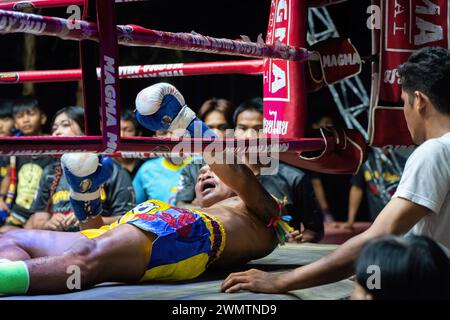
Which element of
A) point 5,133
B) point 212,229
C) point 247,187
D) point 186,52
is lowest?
point 212,229

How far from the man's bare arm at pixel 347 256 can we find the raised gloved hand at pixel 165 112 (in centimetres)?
48

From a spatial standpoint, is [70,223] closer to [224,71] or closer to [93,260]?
[224,71]

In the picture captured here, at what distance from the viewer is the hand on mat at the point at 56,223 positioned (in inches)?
123

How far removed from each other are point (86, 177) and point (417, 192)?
41.7 inches

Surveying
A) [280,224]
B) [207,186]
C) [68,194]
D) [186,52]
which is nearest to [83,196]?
[207,186]

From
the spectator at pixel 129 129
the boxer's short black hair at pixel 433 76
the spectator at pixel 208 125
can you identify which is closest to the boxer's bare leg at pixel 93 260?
the boxer's short black hair at pixel 433 76

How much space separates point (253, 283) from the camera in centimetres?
174

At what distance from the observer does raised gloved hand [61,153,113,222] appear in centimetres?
219

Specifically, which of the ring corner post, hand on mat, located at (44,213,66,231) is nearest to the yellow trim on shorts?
the ring corner post

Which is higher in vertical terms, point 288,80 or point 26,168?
point 288,80

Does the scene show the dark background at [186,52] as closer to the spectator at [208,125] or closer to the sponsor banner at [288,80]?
the spectator at [208,125]
